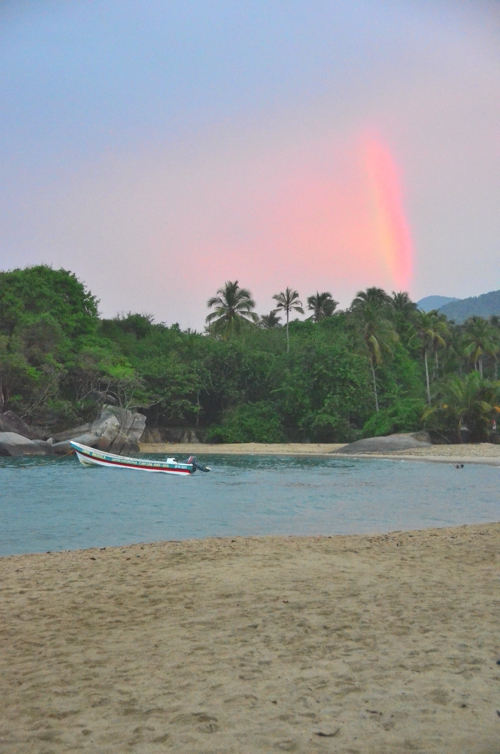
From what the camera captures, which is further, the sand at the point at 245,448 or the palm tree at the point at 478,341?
the palm tree at the point at 478,341

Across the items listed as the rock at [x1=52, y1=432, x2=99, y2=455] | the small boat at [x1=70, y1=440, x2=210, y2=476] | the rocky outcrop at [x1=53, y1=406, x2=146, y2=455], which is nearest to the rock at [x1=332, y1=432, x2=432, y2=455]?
the rocky outcrop at [x1=53, y1=406, x2=146, y2=455]

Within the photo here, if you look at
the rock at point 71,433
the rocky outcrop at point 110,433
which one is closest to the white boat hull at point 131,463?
the rocky outcrop at point 110,433

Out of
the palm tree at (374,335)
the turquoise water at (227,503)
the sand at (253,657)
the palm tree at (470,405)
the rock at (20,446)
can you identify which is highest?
the palm tree at (374,335)

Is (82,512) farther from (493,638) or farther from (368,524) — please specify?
(493,638)

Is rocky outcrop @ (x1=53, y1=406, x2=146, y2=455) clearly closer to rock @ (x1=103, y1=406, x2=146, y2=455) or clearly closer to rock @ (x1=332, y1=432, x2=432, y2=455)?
rock @ (x1=103, y1=406, x2=146, y2=455)

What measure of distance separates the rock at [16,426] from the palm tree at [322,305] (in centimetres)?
4939

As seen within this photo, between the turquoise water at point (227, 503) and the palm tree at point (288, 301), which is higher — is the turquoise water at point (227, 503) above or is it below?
below

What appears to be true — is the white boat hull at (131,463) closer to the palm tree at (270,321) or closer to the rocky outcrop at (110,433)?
the rocky outcrop at (110,433)

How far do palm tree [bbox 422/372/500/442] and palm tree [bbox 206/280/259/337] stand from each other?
1119 inches

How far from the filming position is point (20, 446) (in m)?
45.2

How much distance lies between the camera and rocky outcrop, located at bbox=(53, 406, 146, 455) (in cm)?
4681

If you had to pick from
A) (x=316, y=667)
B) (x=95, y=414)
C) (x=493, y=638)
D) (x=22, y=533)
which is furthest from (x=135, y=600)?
(x=95, y=414)

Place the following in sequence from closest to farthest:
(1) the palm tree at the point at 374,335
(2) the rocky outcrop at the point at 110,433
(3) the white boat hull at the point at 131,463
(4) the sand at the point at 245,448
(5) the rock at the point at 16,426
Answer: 1. (3) the white boat hull at the point at 131,463
2. (5) the rock at the point at 16,426
3. (2) the rocky outcrop at the point at 110,433
4. (4) the sand at the point at 245,448
5. (1) the palm tree at the point at 374,335

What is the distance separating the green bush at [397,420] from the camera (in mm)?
49969
